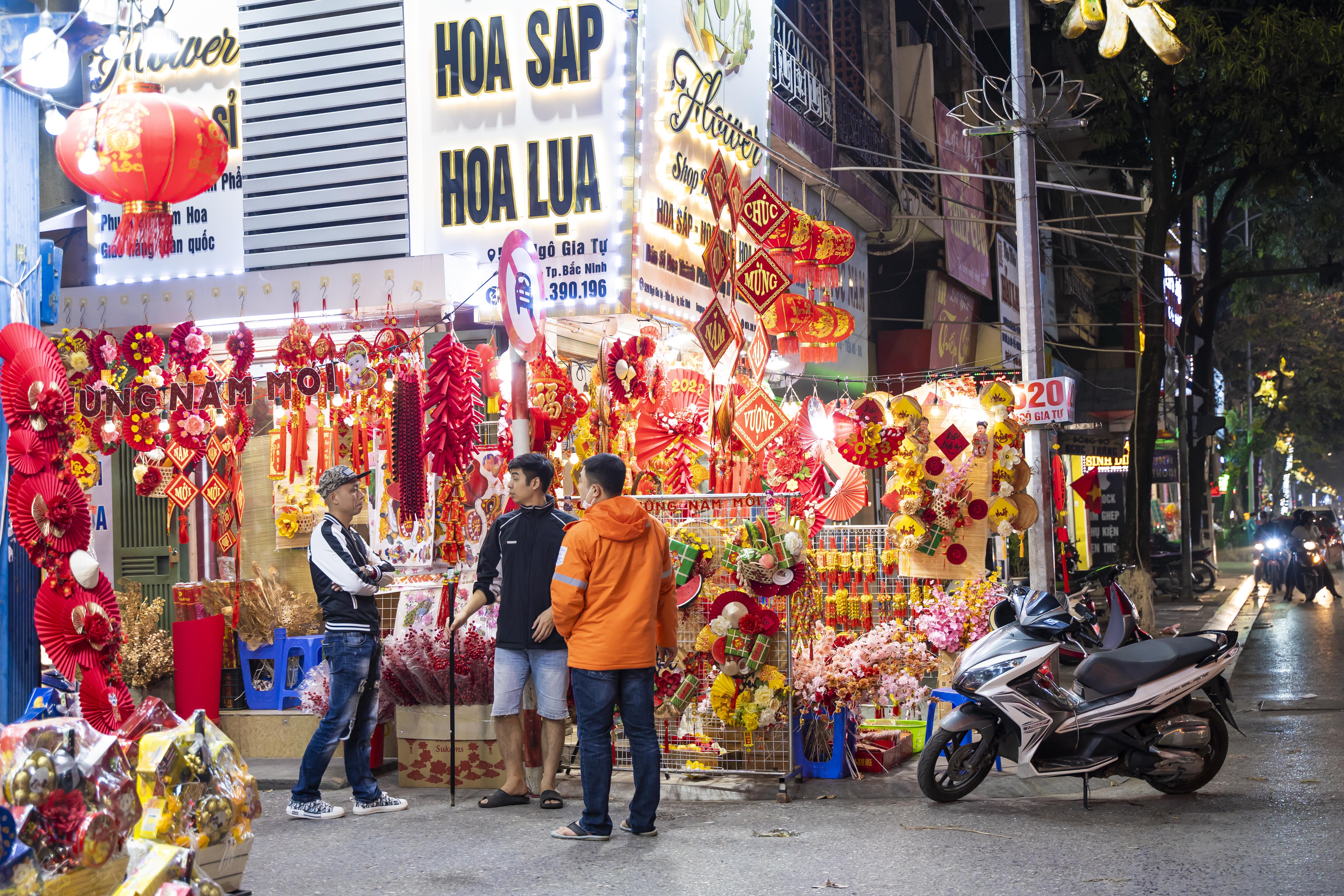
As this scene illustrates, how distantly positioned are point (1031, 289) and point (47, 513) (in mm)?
8882

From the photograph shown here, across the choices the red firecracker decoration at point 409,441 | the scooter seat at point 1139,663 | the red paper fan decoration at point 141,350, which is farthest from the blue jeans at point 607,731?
the red paper fan decoration at point 141,350

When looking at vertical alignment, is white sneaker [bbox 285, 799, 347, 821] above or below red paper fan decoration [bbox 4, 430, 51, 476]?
below

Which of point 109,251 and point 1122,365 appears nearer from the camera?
point 109,251

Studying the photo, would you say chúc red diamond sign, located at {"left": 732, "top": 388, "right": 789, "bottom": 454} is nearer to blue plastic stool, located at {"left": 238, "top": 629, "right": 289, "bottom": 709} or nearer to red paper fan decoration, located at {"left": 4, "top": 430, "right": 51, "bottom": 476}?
blue plastic stool, located at {"left": 238, "top": 629, "right": 289, "bottom": 709}

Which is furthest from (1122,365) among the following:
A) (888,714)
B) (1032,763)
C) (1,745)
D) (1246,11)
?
(1,745)

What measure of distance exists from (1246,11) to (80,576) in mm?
18141

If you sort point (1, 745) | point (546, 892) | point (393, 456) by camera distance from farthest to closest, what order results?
point (393, 456) → point (546, 892) → point (1, 745)

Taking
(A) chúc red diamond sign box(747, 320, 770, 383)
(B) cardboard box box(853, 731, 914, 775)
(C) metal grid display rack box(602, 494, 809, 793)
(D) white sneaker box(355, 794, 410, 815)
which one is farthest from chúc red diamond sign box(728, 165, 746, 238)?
(D) white sneaker box(355, 794, 410, 815)

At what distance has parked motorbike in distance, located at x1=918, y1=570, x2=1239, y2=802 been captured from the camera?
290 inches

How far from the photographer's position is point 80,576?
630 centimetres

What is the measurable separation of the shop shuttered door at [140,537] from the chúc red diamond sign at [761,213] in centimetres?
647

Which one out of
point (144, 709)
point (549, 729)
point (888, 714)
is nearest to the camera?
point (144, 709)

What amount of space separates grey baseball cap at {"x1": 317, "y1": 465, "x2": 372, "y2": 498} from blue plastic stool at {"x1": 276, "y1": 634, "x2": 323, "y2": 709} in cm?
239

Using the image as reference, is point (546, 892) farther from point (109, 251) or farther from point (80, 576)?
point (109, 251)
